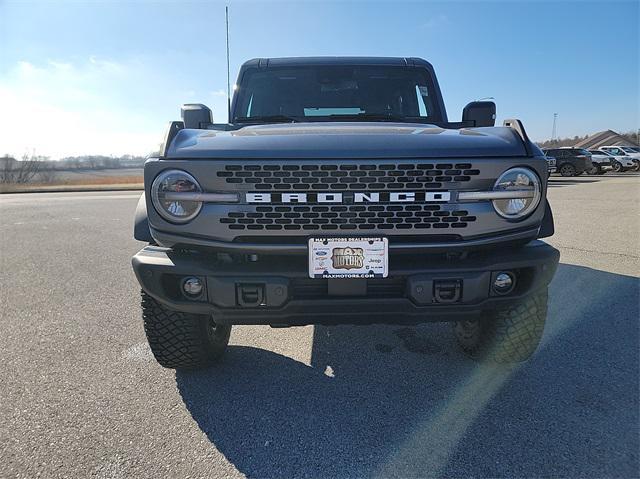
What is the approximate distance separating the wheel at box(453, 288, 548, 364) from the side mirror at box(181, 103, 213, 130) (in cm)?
231

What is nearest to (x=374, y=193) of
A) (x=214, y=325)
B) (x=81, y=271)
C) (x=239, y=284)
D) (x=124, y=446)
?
(x=239, y=284)

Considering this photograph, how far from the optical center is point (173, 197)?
207 centimetres

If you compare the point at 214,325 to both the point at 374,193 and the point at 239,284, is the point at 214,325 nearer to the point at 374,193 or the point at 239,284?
the point at 239,284

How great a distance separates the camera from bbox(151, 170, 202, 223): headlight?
2.07m

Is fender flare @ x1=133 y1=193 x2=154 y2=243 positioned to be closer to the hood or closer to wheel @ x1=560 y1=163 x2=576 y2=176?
the hood

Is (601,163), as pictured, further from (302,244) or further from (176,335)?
(176,335)

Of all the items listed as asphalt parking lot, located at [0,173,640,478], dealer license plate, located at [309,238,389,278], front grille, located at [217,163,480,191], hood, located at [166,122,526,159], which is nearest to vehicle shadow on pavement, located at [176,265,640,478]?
Result: asphalt parking lot, located at [0,173,640,478]

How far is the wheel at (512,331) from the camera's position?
251 centimetres

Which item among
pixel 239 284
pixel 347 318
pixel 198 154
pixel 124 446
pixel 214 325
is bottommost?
pixel 124 446

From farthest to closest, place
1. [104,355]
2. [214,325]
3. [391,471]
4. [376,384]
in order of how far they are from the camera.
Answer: [104,355] → [214,325] → [376,384] → [391,471]

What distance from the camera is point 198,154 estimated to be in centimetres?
207

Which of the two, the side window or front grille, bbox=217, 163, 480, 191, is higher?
the side window

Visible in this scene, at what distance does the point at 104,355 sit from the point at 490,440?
7.95ft

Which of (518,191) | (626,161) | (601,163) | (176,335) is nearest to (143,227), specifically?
(176,335)
